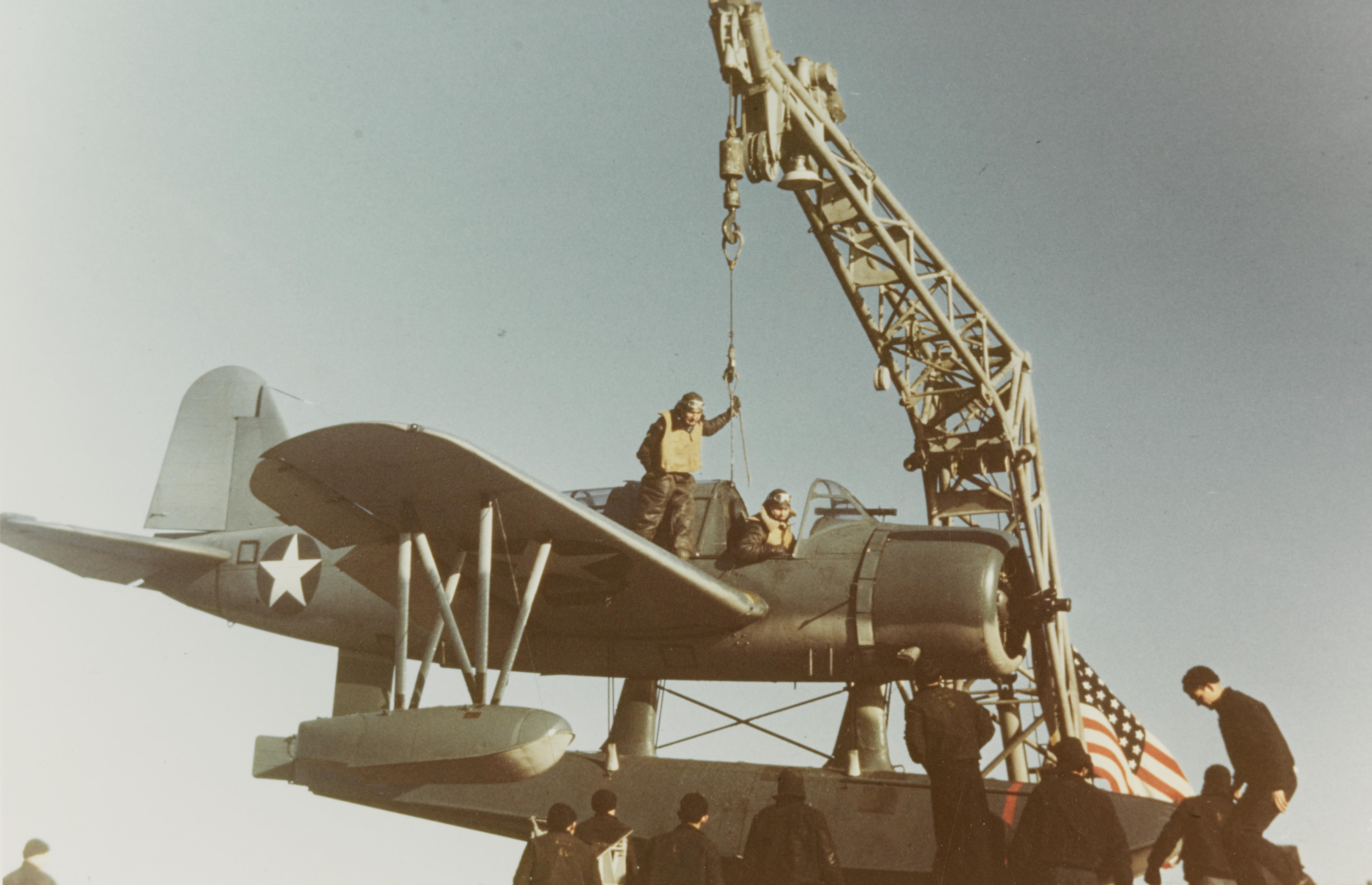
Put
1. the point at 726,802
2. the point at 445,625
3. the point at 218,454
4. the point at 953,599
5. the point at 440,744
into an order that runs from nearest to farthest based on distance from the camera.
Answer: the point at 440,744 → the point at 726,802 → the point at 445,625 → the point at 953,599 → the point at 218,454

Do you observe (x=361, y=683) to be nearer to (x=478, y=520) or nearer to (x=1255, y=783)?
(x=478, y=520)

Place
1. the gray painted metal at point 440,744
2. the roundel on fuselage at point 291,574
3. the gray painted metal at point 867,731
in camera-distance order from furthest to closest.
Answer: the roundel on fuselage at point 291,574
the gray painted metal at point 867,731
the gray painted metal at point 440,744

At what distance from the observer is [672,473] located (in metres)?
11.2

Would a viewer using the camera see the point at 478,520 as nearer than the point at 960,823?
No

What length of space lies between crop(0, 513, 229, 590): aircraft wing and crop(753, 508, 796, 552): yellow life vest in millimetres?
7059

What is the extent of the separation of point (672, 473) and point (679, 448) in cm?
26

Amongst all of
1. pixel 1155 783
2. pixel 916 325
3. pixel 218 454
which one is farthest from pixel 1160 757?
pixel 218 454

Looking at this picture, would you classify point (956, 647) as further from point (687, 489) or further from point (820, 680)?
point (687, 489)

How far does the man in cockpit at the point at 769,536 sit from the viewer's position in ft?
36.8

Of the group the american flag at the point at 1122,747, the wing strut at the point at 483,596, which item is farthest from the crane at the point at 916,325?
the wing strut at the point at 483,596

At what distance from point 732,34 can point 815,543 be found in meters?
6.79

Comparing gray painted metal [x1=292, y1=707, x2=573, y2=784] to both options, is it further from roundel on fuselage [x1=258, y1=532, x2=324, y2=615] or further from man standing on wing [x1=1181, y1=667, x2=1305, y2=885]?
man standing on wing [x1=1181, y1=667, x2=1305, y2=885]

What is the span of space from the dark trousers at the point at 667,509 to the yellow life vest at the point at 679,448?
2.8 inches

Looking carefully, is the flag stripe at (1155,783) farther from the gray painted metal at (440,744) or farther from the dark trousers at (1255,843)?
the gray painted metal at (440,744)
